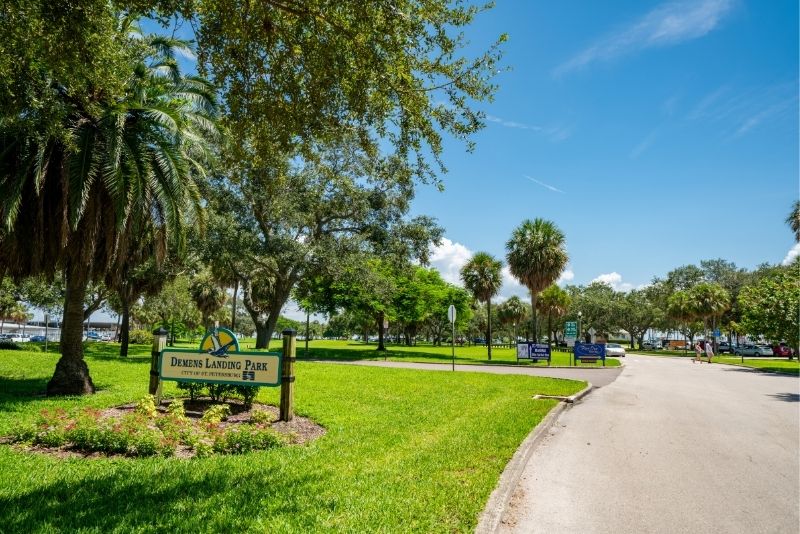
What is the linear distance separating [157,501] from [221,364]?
4.66 meters

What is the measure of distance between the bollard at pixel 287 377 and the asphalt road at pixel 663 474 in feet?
13.9

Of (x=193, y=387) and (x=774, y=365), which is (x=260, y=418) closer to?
(x=193, y=387)

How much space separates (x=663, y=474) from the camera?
20.8 ft

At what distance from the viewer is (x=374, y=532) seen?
4207 mm

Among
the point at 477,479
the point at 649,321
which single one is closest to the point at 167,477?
the point at 477,479

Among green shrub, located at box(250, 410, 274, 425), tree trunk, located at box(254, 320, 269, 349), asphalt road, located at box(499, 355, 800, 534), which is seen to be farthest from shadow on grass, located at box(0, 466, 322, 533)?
tree trunk, located at box(254, 320, 269, 349)

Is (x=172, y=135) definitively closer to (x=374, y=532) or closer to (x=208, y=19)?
(x=208, y=19)

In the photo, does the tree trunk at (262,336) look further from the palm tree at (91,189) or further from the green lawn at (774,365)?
the green lawn at (774,365)

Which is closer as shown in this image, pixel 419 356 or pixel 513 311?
pixel 419 356

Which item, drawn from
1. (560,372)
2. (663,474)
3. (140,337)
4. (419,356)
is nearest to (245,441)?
(663,474)

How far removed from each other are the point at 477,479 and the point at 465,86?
464 centimetres

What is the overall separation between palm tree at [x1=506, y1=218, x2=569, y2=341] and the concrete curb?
2991 cm

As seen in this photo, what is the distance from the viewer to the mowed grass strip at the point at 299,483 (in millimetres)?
4352

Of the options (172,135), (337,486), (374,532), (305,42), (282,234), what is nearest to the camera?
(374,532)
